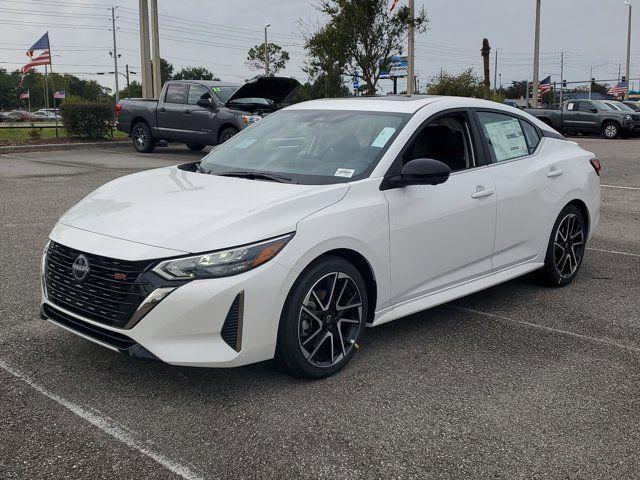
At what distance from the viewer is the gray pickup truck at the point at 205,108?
53.5ft

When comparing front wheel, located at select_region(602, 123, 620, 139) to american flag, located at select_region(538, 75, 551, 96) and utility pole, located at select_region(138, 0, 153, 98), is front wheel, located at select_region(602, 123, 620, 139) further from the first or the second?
american flag, located at select_region(538, 75, 551, 96)

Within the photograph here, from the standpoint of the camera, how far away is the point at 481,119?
17.0 ft

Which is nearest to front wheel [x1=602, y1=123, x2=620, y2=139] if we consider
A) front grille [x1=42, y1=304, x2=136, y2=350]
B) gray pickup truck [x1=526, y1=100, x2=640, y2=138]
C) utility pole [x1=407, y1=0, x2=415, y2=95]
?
gray pickup truck [x1=526, y1=100, x2=640, y2=138]

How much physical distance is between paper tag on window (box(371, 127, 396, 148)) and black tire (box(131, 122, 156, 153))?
48.0 ft

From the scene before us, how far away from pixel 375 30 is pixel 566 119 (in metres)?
11.5

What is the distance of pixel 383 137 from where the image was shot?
14.8 ft

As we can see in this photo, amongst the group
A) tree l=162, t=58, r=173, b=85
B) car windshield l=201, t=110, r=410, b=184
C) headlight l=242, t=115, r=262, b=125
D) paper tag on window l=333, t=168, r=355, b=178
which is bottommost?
paper tag on window l=333, t=168, r=355, b=178

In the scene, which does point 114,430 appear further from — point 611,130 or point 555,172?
point 611,130

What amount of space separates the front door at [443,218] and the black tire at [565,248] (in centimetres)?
90

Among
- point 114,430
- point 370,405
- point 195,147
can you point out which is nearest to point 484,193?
point 370,405

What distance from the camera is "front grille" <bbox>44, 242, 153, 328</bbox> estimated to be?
3422mm

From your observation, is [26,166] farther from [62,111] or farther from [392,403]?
[392,403]

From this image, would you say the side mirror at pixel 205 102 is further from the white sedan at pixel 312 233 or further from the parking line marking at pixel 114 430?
the parking line marking at pixel 114 430

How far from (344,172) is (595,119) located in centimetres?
2750
